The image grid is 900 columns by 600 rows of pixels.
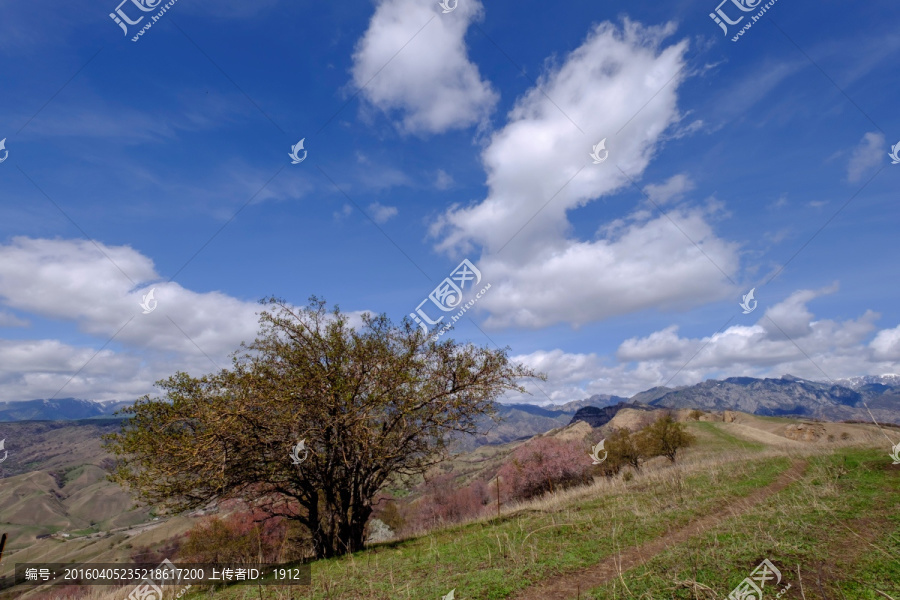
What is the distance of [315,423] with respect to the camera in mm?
17172

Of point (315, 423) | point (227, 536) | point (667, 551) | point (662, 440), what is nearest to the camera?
point (667, 551)

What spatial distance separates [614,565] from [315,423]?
39.6 ft

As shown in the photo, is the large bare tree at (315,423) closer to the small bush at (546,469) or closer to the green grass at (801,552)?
the green grass at (801,552)

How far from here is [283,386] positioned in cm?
1644

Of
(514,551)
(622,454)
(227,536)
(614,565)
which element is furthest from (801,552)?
(227,536)

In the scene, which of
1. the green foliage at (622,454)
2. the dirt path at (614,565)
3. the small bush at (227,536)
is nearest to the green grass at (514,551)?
the dirt path at (614,565)

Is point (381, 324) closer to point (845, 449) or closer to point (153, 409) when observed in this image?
point (153, 409)

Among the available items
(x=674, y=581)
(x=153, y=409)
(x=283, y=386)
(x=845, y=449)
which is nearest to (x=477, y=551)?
(x=674, y=581)

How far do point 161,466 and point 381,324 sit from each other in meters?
9.84

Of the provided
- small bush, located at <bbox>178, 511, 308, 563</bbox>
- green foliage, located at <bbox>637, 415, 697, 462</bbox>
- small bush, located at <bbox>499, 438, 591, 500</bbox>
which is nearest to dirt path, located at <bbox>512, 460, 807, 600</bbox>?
small bush, located at <bbox>178, 511, 308, 563</bbox>

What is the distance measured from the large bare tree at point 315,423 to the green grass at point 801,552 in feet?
31.9

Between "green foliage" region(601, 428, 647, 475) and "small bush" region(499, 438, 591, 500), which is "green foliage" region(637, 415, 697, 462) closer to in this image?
"green foliage" region(601, 428, 647, 475)

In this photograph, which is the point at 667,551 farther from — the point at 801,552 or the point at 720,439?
the point at 720,439

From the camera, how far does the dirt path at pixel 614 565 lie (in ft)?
28.1
